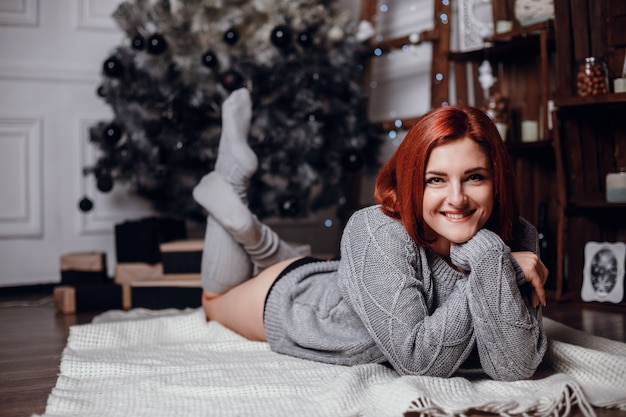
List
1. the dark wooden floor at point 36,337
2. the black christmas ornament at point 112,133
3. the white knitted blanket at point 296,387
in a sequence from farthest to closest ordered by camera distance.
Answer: the black christmas ornament at point 112,133 < the dark wooden floor at point 36,337 < the white knitted blanket at point 296,387

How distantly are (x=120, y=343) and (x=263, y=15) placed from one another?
5.62 ft

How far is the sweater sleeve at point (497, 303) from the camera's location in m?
1.25

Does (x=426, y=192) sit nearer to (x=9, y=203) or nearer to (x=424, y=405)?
(x=424, y=405)

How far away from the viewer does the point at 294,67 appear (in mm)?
2977

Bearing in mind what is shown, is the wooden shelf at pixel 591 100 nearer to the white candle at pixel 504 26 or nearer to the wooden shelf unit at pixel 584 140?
the wooden shelf unit at pixel 584 140

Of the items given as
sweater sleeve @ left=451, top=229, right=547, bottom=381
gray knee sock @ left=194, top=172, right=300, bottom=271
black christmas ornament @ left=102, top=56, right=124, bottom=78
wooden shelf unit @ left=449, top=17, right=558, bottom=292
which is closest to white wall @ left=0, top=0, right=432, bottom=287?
black christmas ornament @ left=102, top=56, right=124, bottom=78

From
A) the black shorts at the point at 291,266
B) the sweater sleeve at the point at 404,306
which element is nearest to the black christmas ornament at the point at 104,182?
the black shorts at the point at 291,266

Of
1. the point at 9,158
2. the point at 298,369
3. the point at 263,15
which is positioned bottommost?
the point at 298,369

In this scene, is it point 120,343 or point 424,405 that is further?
point 120,343

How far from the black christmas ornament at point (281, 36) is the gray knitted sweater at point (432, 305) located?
1577mm

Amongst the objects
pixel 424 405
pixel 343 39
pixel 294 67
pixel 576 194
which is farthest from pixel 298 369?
pixel 343 39

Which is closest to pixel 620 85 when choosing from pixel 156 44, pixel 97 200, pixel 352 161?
pixel 352 161

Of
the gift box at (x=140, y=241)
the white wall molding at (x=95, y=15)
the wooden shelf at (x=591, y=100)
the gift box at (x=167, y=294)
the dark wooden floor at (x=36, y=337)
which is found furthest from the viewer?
the white wall molding at (x=95, y=15)

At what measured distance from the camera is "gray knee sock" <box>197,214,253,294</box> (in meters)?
1.97
